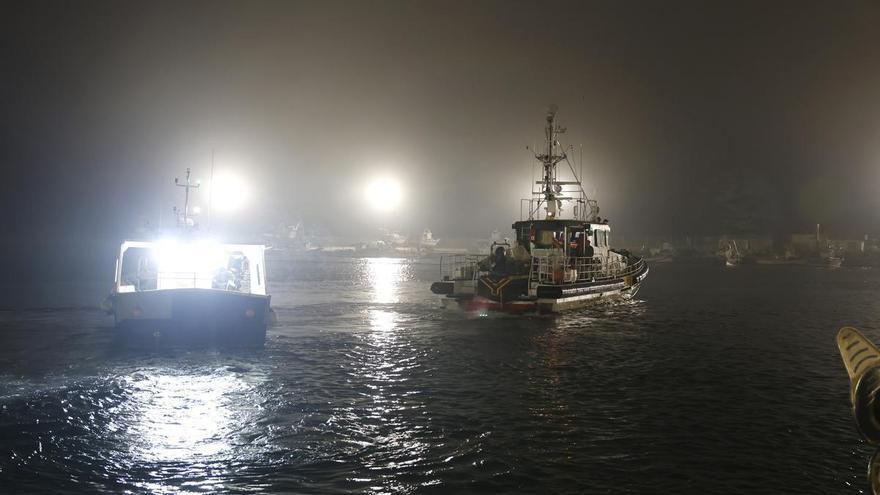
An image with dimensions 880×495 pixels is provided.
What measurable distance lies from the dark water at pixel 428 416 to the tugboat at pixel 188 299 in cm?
82

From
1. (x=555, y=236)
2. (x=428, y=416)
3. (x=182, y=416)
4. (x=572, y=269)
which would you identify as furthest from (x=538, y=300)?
(x=182, y=416)

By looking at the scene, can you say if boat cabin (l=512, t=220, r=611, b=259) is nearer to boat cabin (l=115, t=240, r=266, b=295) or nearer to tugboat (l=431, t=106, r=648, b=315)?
tugboat (l=431, t=106, r=648, b=315)

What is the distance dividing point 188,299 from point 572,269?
2235 centimetres

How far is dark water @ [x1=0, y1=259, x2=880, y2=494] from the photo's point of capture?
978cm

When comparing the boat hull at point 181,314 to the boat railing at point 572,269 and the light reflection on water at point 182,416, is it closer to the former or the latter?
the light reflection on water at point 182,416

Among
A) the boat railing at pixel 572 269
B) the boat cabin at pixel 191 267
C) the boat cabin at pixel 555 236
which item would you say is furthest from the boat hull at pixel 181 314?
the boat cabin at pixel 555 236

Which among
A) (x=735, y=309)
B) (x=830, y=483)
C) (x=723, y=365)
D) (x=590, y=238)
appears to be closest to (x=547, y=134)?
(x=590, y=238)

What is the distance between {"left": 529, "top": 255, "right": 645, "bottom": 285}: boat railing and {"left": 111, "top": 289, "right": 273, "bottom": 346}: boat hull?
1742cm

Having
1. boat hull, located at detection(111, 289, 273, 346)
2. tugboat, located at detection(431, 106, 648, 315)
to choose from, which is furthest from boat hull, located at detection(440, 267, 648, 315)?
boat hull, located at detection(111, 289, 273, 346)

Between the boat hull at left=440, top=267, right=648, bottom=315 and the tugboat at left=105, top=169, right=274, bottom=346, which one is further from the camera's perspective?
the boat hull at left=440, top=267, right=648, bottom=315

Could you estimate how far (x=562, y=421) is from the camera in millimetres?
13305

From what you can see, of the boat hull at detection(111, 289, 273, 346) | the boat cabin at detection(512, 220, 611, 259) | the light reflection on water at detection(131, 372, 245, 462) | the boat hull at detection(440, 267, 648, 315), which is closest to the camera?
the light reflection on water at detection(131, 372, 245, 462)

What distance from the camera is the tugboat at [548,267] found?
3262 cm

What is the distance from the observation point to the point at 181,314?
19812mm
